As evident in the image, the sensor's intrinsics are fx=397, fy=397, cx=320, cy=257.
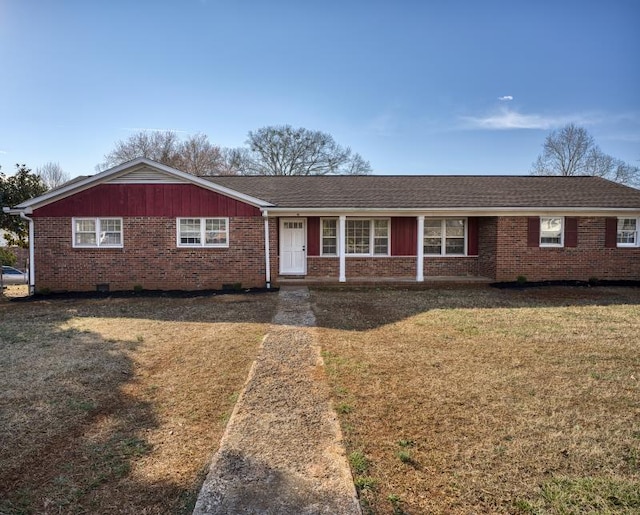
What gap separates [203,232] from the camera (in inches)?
527

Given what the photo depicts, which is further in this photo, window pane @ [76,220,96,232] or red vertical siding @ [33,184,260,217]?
window pane @ [76,220,96,232]

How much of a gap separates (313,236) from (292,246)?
898 millimetres

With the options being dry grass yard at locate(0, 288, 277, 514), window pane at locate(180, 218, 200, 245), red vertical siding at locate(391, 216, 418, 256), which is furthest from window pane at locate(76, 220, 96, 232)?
red vertical siding at locate(391, 216, 418, 256)

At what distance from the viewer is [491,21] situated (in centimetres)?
1299

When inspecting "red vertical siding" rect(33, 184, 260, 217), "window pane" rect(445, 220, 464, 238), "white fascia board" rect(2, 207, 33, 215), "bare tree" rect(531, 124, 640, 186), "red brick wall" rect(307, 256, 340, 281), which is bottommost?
"red brick wall" rect(307, 256, 340, 281)

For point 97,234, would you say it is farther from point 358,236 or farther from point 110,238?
point 358,236

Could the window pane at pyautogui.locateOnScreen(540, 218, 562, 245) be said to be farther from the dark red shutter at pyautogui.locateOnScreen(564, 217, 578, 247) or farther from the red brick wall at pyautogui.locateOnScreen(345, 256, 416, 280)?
the red brick wall at pyautogui.locateOnScreen(345, 256, 416, 280)

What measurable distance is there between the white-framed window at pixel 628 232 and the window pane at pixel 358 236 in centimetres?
925

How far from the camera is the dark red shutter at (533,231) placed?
14242mm

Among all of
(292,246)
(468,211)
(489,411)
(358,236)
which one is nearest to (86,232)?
(292,246)

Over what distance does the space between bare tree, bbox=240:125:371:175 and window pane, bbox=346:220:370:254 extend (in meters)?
25.4

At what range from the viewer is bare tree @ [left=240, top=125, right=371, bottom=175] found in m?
39.8

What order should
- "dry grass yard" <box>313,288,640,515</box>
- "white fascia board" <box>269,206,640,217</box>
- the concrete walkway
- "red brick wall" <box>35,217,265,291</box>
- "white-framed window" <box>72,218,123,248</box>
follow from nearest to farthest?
1. the concrete walkway
2. "dry grass yard" <box>313,288,640,515</box>
3. "red brick wall" <box>35,217,265,291</box>
4. "white-framed window" <box>72,218,123,248</box>
5. "white fascia board" <box>269,206,640,217</box>

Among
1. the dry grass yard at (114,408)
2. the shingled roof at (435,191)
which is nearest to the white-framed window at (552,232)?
the shingled roof at (435,191)
